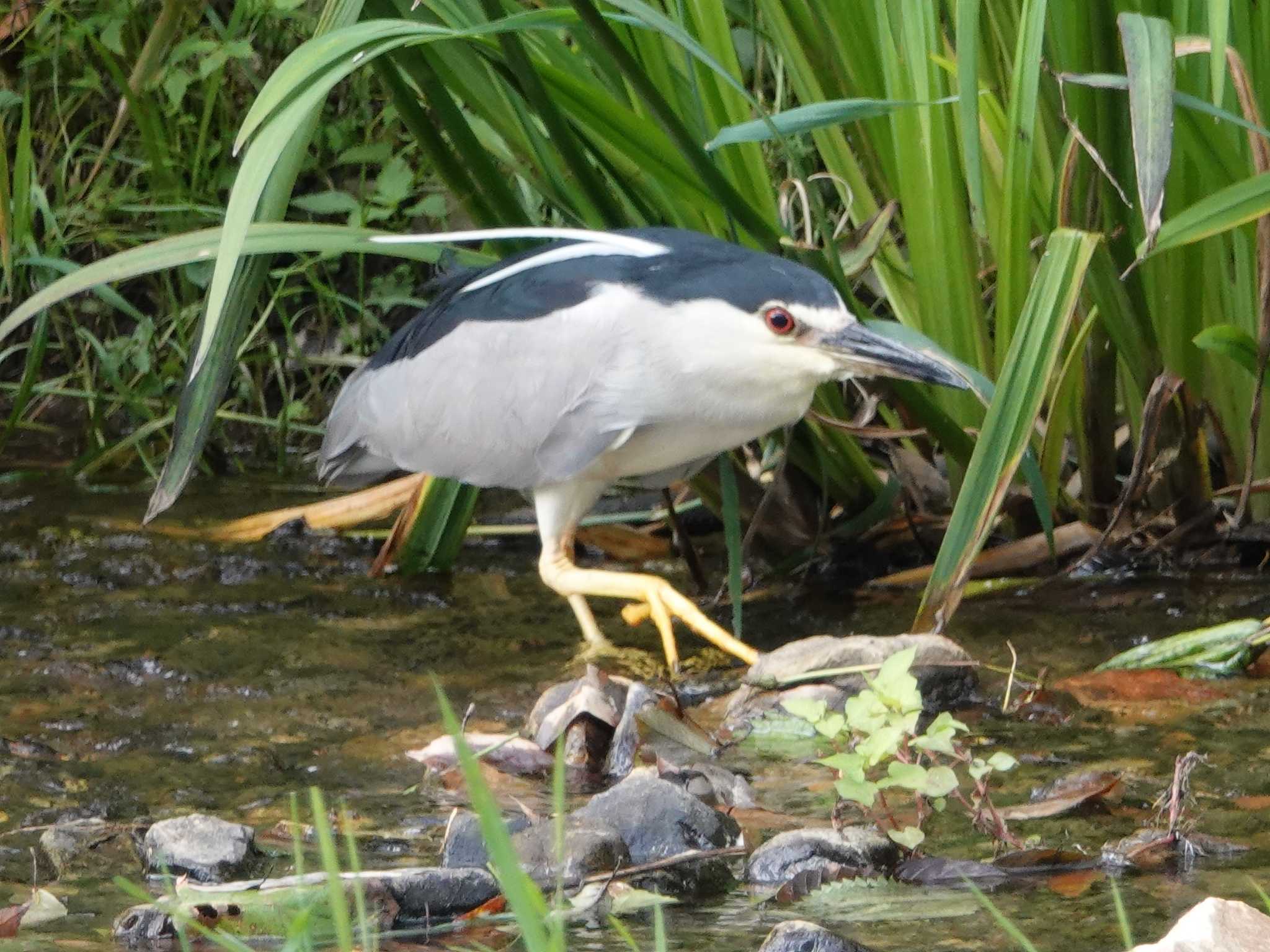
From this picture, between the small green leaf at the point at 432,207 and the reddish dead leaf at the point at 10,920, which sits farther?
the small green leaf at the point at 432,207

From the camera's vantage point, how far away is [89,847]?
1929mm

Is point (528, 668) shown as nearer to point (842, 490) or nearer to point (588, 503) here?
point (588, 503)

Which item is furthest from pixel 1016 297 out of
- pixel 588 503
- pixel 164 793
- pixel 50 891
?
pixel 50 891

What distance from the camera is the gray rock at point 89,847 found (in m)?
1.87

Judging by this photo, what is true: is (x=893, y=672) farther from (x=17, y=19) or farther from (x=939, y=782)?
(x=17, y=19)

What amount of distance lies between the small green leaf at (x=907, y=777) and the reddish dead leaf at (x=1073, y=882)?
158mm

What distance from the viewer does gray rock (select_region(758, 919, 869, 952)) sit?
56.0 inches

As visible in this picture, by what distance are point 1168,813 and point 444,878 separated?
758 mm

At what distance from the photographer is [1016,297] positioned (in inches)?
110

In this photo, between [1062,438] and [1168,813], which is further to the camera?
[1062,438]

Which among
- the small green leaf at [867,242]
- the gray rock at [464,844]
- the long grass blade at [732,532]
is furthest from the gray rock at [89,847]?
the small green leaf at [867,242]

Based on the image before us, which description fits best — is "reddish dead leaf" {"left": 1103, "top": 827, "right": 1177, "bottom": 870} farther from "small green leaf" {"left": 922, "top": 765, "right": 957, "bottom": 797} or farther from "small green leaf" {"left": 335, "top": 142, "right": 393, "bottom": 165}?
"small green leaf" {"left": 335, "top": 142, "right": 393, "bottom": 165}

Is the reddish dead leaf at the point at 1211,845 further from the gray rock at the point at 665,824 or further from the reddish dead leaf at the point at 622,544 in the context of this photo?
the reddish dead leaf at the point at 622,544

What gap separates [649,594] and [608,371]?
1.31 ft
